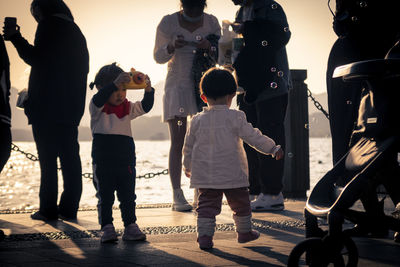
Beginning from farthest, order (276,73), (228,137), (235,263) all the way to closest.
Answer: (276,73), (228,137), (235,263)

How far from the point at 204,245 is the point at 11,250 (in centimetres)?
111

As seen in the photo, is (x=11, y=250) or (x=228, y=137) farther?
(x=228, y=137)

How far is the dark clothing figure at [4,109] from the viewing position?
4.05m

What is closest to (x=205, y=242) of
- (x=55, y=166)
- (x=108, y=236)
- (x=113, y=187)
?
(x=108, y=236)

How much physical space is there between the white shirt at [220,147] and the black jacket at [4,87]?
3.93 ft

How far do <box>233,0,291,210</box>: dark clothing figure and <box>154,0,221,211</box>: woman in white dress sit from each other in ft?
1.40

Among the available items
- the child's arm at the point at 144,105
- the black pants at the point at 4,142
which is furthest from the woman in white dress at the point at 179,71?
the black pants at the point at 4,142

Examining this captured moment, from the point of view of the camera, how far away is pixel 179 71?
5.57 meters

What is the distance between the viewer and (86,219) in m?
5.12

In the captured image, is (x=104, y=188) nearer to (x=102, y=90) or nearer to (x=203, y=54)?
(x=102, y=90)

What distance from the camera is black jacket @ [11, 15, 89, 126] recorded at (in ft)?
16.6

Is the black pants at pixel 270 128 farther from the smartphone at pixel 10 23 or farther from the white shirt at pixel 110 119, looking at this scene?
the smartphone at pixel 10 23

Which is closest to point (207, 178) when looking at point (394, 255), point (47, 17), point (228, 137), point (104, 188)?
point (228, 137)

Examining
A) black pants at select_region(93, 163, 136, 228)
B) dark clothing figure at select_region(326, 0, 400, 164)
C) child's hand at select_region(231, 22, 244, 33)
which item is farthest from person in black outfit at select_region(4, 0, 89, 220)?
dark clothing figure at select_region(326, 0, 400, 164)
